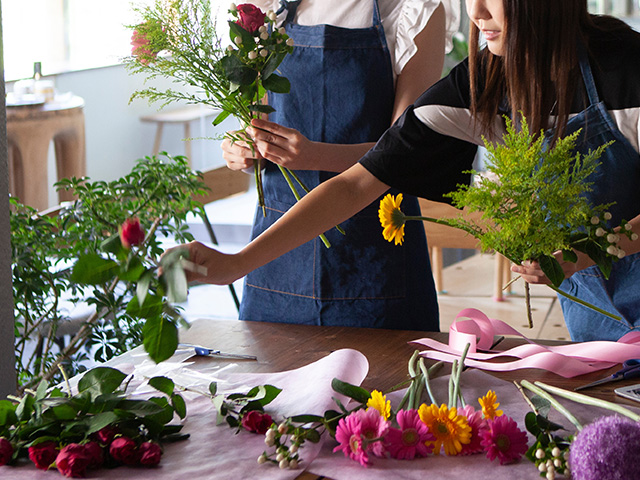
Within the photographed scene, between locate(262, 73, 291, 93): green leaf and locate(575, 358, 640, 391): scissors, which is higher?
locate(262, 73, 291, 93): green leaf

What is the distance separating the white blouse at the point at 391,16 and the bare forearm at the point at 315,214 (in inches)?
16.1

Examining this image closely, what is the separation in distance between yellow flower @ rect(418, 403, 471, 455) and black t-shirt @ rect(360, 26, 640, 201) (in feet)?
1.99

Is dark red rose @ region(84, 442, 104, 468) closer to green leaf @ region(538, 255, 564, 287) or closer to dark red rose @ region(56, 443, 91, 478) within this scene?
dark red rose @ region(56, 443, 91, 478)

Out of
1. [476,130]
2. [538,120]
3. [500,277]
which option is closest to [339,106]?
[476,130]

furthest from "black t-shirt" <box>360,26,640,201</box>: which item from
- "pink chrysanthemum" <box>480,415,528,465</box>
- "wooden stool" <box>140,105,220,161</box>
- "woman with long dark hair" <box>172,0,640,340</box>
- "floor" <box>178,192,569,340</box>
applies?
"wooden stool" <box>140,105,220,161</box>

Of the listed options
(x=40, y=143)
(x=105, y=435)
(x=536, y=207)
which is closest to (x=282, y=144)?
(x=536, y=207)

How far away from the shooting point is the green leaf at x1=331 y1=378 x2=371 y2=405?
3.71 ft

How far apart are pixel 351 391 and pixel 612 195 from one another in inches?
25.4

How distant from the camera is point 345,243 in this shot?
1.85 m

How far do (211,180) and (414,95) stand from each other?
5.45ft

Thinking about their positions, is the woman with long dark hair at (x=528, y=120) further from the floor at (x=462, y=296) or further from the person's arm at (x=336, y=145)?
the floor at (x=462, y=296)

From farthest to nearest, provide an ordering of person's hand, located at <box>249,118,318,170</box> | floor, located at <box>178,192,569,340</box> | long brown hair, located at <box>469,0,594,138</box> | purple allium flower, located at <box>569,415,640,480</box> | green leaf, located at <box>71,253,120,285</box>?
1. floor, located at <box>178,192,569,340</box>
2. person's hand, located at <box>249,118,318,170</box>
3. long brown hair, located at <box>469,0,594,138</box>
4. green leaf, located at <box>71,253,120,285</box>
5. purple allium flower, located at <box>569,415,640,480</box>

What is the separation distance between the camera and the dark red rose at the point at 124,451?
1.02 m

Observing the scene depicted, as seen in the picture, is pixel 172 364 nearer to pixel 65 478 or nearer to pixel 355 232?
pixel 65 478
